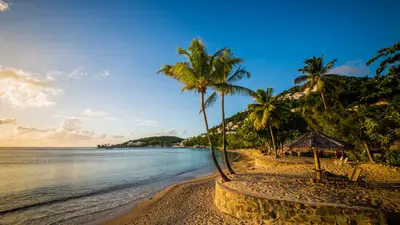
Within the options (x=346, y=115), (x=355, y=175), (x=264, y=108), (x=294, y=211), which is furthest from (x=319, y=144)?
(x=264, y=108)

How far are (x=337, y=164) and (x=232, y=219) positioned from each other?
12.8 metres

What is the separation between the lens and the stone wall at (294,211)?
503cm

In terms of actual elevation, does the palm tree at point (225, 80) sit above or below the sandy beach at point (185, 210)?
above

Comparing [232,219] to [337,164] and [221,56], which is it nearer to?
[221,56]

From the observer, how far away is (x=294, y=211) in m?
5.61

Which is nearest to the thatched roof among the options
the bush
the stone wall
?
the stone wall

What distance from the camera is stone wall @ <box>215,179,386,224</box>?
5.03 meters

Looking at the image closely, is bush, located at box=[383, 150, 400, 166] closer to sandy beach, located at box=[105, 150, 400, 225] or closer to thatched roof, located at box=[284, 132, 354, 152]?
sandy beach, located at box=[105, 150, 400, 225]

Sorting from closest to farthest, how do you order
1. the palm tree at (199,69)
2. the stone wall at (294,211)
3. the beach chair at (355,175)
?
the stone wall at (294,211) < the beach chair at (355,175) < the palm tree at (199,69)

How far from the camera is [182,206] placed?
9.11m

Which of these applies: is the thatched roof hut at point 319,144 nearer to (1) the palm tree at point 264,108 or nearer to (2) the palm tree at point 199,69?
(2) the palm tree at point 199,69

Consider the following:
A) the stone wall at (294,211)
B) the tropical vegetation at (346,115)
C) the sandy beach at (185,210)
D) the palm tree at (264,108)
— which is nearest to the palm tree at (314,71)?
the tropical vegetation at (346,115)

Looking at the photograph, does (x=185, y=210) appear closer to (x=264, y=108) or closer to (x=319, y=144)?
(x=319, y=144)

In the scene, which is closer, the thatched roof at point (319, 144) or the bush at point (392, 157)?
the thatched roof at point (319, 144)
